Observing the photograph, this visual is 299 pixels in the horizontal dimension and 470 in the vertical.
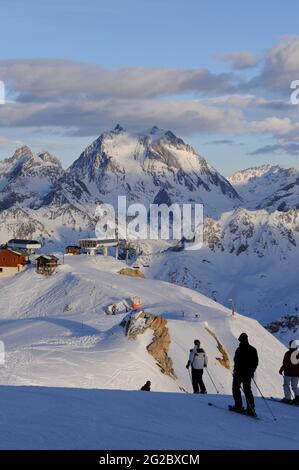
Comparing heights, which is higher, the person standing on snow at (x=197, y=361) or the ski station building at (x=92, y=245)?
the person standing on snow at (x=197, y=361)

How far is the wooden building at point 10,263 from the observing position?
3625 inches

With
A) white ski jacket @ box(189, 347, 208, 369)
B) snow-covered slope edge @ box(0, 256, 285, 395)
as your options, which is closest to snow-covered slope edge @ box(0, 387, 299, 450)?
white ski jacket @ box(189, 347, 208, 369)

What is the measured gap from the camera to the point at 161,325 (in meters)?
50.1

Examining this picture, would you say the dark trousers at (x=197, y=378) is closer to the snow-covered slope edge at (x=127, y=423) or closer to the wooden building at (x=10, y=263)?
the snow-covered slope edge at (x=127, y=423)

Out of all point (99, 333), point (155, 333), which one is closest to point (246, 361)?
point (155, 333)

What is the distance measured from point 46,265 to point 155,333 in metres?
44.4

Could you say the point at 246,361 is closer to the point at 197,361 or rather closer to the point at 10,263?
the point at 197,361

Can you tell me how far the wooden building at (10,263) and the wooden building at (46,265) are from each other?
12.7 feet

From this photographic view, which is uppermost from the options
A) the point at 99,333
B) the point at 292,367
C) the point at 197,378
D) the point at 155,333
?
the point at 292,367

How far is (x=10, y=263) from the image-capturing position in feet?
306

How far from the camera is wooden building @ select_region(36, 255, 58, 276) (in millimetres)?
88750

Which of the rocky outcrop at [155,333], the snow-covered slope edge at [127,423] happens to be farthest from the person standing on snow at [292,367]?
the rocky outcrop at [155,333]

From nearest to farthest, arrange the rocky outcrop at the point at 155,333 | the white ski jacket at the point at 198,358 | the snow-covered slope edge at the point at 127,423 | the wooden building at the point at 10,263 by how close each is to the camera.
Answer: the snow-covered slope edge at the point at 127,423
the white ski jacket at the point at 198,358
the rocky outcrop at the point at 155,333
the wooden building at the point at 10,263

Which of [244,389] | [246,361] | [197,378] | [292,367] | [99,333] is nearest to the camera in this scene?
[246,361]
